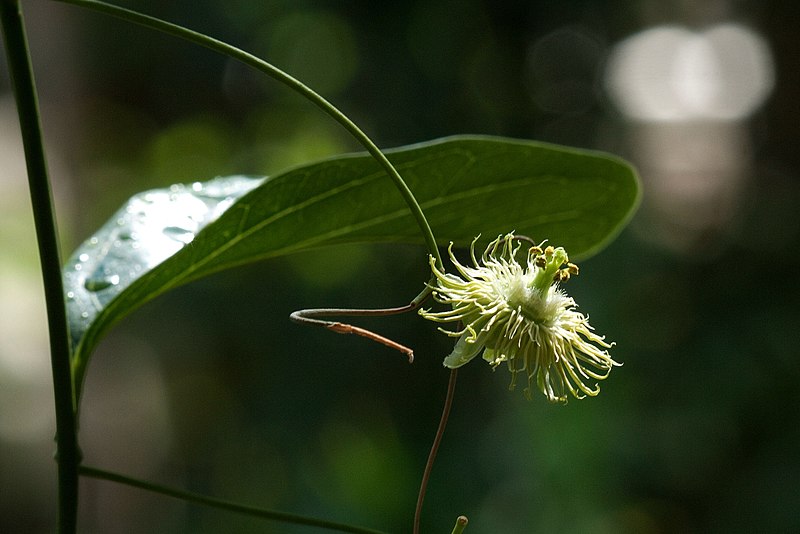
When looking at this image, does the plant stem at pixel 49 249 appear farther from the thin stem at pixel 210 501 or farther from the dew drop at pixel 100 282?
the dew drop at pixel 100 282

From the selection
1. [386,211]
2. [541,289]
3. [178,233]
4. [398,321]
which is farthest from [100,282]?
[398,321]

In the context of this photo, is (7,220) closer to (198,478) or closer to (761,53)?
(198,478)

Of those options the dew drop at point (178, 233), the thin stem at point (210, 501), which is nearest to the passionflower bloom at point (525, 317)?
the thin stem at point (210, 501)

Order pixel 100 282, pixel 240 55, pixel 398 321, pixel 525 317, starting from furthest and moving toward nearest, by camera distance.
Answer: pixel 398 321 < pixel 100 282 < pixel 525 317 < pixel 240 55

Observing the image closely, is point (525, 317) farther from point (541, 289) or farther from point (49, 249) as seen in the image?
point (49, 249)

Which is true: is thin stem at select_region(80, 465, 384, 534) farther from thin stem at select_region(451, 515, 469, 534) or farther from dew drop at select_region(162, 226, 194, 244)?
dew drop at select_region(162, 226, 194, 244)

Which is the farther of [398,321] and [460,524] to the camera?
[398,321]
